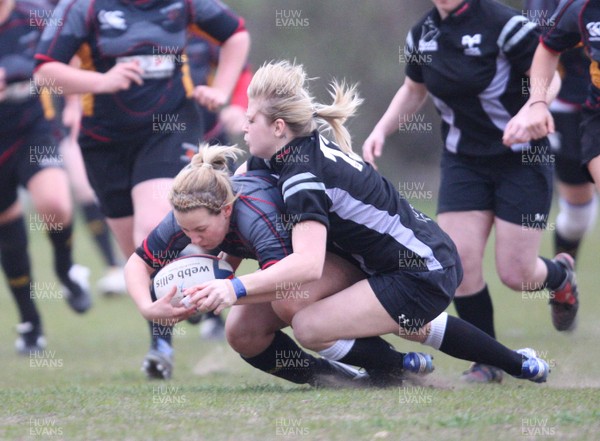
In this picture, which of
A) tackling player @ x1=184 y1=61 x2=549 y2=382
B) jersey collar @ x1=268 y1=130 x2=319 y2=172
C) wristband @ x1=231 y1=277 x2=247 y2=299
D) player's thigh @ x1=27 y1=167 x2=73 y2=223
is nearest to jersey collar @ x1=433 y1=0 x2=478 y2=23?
tackling player @ x1=184 y1=61 x2=549 y2=382

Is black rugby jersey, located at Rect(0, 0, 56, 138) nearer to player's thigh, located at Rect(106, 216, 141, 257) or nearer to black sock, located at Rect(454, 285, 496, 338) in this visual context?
player's thigh, located at Rect(106, 216, 141, 257)

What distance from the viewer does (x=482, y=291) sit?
5043 mm

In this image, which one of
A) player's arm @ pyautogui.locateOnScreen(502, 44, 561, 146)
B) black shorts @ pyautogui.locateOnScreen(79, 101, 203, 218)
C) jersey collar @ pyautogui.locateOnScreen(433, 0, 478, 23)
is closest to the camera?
player's arm @ pyautogui.locateOnScreen(502, 44, 561, 146)

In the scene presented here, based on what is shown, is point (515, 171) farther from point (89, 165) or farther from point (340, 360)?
point (89, 165)

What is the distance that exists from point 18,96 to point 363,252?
3.18 meters

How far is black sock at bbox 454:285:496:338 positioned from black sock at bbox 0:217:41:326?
3.05m

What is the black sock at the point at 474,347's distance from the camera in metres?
4.28

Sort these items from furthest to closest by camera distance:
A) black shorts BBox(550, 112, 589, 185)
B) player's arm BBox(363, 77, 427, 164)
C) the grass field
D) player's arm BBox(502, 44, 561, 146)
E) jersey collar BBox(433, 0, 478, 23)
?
black shorts BBox(550, 112, 589, 185) → player's arm BBox(363, 77, 427, 164) → jersey collar BBox(433, 0, 478, 23) → player's arm BBox(502, 44, 561, 146) → the grass field

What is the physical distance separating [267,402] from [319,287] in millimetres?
610

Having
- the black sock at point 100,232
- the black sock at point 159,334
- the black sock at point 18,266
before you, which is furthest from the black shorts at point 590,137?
the black sock at point 100,232

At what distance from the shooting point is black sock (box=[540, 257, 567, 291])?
5168 millimetres

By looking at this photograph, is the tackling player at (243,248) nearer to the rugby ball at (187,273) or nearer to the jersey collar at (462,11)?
the rugby ball at (187,273)

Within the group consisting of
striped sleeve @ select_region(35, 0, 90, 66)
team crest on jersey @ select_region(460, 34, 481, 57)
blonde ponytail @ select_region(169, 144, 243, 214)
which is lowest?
blonde ponytail @ select_region(169, 144, 243, 214)

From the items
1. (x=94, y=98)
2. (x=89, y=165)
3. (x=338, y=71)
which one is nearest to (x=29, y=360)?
(x=89, y=165)
